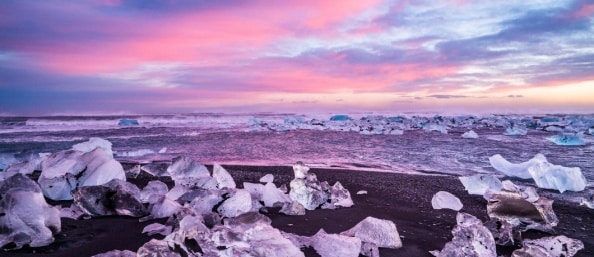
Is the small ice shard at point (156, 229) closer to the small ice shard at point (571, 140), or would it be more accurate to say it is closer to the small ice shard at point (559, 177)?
the small ice shard at point (559, 177)

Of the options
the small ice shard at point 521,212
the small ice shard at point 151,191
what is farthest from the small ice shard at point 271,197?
the small ice shard at point 521,212

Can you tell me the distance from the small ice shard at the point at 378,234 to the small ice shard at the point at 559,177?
314 cm

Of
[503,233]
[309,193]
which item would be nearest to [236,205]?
[309,193]

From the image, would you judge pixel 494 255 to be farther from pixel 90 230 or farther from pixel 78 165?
pixel 78 165

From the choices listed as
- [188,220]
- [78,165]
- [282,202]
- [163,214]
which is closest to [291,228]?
[282,202]

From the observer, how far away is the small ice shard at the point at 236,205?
2.76m

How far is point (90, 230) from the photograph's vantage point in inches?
98.8

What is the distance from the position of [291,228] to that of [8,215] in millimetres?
1718

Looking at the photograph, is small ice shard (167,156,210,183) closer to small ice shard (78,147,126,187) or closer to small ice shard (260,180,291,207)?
small ice shard (78,147,126,187)

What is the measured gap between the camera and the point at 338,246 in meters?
2.07

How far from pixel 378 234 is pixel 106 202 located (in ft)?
6.68

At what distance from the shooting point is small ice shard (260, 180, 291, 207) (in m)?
3.17

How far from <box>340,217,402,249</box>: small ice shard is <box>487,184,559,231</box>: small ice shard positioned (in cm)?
107

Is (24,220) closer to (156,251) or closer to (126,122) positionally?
(156,251)
